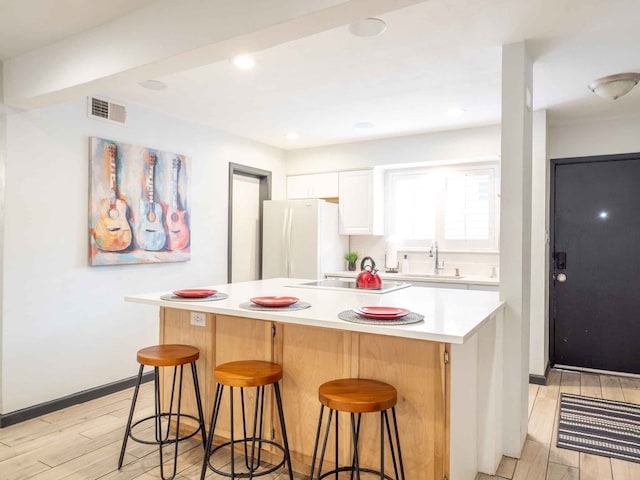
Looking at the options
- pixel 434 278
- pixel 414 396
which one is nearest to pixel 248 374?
pixel 414 396

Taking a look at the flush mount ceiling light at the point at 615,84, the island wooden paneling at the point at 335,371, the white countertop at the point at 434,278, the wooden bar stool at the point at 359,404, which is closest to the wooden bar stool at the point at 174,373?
the island wooden paneling at the point at 335,371

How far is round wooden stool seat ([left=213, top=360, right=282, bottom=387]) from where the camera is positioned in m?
2.10

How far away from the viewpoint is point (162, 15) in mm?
2199

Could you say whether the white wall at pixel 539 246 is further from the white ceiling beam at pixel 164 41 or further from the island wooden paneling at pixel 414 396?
the white ceiling beam at pixel 164 41

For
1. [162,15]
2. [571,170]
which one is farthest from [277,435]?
[571,170]

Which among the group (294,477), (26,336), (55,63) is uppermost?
(55,63)

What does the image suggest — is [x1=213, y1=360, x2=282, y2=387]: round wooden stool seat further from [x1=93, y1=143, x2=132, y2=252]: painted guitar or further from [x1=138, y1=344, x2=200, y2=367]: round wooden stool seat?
[x1=93, y1=143, x2=132, y2=252]: painted guitar

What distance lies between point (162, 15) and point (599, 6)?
2.19m

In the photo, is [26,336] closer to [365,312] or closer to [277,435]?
[277,435]

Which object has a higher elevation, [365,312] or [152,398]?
[365,312]

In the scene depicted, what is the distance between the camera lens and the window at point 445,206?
186 inches

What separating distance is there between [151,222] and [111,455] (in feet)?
6.44

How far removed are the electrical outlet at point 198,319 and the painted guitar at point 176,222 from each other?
1561 mm

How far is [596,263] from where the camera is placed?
4.31 meters
